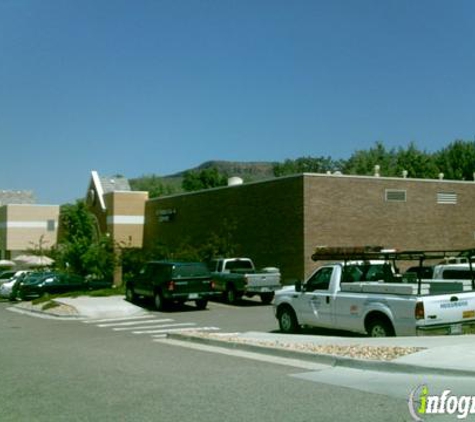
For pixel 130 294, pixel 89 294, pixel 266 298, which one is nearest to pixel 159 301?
pixel 130 294

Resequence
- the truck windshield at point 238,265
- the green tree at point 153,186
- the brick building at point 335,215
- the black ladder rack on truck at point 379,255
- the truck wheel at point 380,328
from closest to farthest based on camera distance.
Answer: the truck wheel at point 380,328
the black ladder rack on truck at point 379,255
the truck windshield at point 238,265
the brick building at point 335,215
the green tree at point 153,186

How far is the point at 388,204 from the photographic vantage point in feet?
125

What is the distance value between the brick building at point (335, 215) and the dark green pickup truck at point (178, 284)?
28.1 ft

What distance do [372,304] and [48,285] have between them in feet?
79.3

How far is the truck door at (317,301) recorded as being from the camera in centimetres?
1652

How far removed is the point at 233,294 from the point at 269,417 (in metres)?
21.7

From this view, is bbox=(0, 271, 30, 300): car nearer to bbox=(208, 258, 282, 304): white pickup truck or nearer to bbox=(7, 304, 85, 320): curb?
bbox=(7, 304, 85, 320): curb

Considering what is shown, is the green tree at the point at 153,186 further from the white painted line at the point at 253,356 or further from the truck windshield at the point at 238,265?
the white painted line at the point at 253,356

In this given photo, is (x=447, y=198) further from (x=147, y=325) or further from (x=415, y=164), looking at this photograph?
(x=415, y=164)

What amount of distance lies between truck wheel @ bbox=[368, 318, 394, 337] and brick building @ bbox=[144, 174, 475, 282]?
19805mm

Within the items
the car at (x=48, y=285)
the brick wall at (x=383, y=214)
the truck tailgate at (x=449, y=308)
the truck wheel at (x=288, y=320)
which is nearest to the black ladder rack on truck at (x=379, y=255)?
the truck tailgate at (x=449, y=308)

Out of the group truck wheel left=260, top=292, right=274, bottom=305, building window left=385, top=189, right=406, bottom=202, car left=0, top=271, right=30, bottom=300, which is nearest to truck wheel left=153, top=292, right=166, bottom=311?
truck wheel left=260, top=292, right=274, bottom=305

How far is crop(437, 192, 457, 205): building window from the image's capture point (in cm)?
4000

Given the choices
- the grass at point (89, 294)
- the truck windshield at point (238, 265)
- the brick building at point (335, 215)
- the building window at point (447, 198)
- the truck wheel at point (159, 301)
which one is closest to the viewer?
the truck wheel at point (159, 301)
